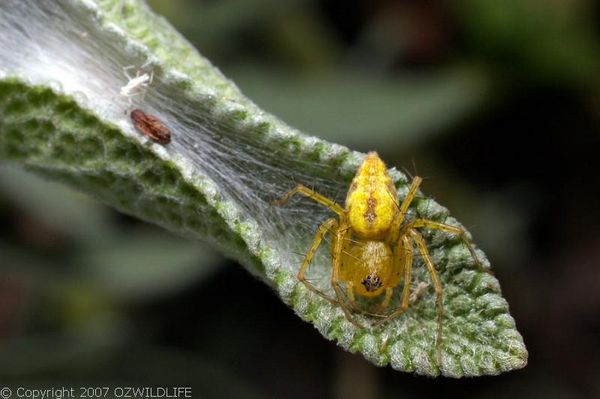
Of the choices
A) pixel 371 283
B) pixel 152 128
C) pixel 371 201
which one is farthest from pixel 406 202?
pixel 152 128

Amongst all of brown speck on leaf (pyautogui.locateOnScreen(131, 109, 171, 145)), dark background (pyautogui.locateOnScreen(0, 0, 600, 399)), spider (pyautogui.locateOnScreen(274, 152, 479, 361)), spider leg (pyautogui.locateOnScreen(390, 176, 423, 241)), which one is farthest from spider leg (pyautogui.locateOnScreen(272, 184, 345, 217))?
dark background (pyautogui.locateOnScreen(0, 0, 600, 399))

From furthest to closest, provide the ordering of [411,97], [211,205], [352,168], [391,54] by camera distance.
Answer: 1. [391,54]
2. [411,97]
3. [352,168]
4. [211,205]

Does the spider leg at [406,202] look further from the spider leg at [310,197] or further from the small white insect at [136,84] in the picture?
the small white insect at [136,84]

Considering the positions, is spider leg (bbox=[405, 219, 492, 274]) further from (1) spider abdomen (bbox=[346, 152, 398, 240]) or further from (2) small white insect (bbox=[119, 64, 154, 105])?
(2) small white insect (bbox=[119, 64, 154, 105])

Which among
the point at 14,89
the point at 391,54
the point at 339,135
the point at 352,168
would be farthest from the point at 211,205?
the point at 391,54

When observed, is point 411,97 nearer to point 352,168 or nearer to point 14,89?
point 352,168

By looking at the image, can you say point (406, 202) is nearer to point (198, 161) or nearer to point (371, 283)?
point (371, 283)

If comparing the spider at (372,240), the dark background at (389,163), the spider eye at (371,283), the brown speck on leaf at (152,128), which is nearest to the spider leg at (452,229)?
the spider at (372,240)
